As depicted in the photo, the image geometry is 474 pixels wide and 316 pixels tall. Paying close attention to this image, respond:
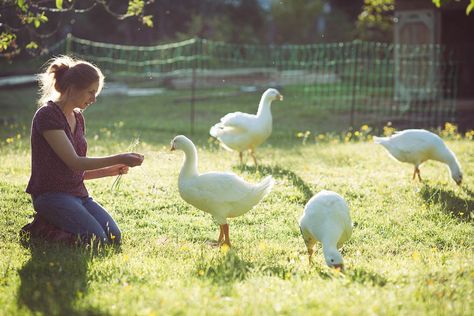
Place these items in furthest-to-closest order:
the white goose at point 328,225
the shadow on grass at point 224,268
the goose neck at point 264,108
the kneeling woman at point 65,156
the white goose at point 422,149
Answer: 1. the goose neck at point 264,108
2. the white goose at point 422,149
3. the kneeling woman at point 65,156
4. the white goose at point 328,225
5. the shadow on grass at point 224,268

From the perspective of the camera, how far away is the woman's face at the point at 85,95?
5.31 meters

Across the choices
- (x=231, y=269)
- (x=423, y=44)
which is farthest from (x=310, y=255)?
(x=423, y=44)

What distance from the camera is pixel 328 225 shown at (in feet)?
15.7

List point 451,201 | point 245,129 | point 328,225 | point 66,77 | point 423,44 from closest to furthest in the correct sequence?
point 328,225
point 66,77
point 451,201
point 245,129
point 423,44

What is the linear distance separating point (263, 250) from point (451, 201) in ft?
9.44

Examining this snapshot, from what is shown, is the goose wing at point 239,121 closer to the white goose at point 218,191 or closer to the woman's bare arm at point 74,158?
the white goose at point 218,191

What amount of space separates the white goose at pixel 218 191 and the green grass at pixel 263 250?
360 mm

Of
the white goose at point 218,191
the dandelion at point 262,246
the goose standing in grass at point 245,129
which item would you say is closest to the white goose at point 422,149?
the goose standing in grass at point 245,129

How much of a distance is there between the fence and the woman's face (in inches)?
324

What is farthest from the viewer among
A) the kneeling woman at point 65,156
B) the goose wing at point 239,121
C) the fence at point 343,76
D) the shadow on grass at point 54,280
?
the fence at point 343,76

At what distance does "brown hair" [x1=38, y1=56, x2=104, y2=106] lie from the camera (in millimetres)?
5270

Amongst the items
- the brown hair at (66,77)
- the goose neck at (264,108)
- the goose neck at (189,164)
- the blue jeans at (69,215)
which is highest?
the brown hair at (66,77)

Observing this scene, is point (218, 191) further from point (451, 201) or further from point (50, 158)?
point (451, 201)

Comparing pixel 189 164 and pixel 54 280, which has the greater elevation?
pixel 189 164
